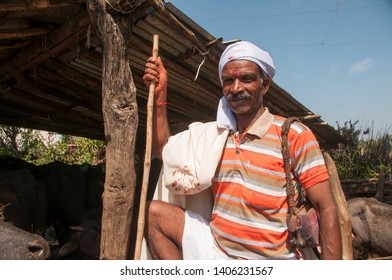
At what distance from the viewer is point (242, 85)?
1979mm

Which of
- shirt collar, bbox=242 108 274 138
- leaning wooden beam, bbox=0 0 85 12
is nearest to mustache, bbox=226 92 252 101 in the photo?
shirt collar, bbox=242 108 274 138

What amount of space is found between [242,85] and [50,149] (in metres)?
10.1

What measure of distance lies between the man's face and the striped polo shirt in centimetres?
17

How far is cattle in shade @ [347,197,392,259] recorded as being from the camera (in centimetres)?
434

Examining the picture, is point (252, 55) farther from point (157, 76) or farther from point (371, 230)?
point (371, 230)

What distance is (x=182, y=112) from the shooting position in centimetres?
506

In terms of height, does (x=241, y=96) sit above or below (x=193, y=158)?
above

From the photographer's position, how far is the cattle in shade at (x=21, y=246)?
218cm

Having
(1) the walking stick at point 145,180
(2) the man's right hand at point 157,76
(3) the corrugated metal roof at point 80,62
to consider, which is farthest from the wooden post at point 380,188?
(1) the walking stick at point 145,180

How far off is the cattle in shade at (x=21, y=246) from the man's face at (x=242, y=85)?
5.33 feet

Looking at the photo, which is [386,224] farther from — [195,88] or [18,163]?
[18,163]

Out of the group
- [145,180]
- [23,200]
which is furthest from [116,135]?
[23,200]
